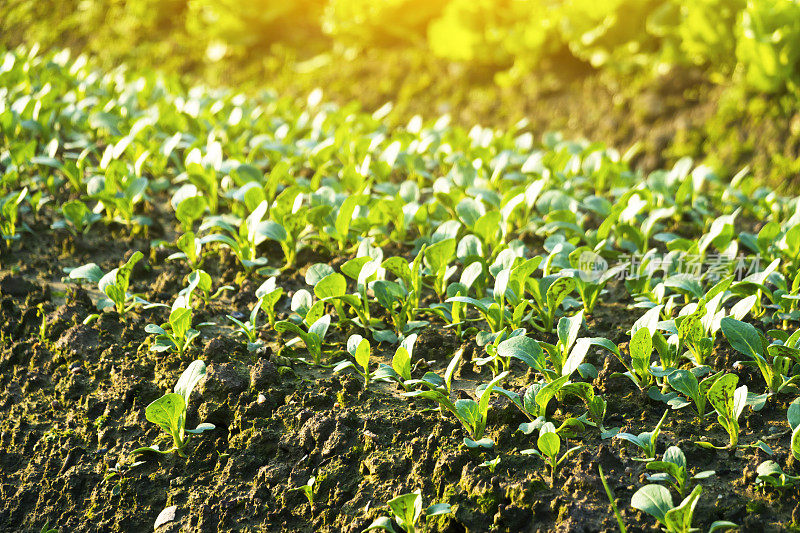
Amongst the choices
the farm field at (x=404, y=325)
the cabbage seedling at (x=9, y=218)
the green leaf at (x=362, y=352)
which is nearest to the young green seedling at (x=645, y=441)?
the farm field at (x=404, y=325)

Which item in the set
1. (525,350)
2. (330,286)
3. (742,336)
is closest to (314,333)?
(330,286)

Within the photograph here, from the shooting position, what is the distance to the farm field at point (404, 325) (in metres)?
1.80

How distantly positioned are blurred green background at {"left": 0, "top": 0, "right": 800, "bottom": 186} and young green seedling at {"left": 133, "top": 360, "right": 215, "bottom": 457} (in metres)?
3.38

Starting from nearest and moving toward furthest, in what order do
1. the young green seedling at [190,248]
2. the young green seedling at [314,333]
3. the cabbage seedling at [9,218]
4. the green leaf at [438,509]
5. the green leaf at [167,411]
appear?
1. the green leaf at [438,509]
2. the green leaf at [167,411]
3. the young green seedling at [314,333]
4. the young green seedling at [190,248]
5. the cabbage seedling at [9,218]

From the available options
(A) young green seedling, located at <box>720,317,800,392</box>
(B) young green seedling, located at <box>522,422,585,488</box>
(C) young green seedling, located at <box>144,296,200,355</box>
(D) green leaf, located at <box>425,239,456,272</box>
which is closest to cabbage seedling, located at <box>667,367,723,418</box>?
(A) young green seedling, located at <box>720,317,800,392</box>

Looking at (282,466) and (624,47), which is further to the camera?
(624,47)

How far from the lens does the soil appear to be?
1.73 meters

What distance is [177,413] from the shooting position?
190 cm

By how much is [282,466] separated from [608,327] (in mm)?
1174

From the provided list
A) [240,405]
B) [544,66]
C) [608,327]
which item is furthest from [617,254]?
[544,66]

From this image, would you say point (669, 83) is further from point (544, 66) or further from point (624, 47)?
point (544, 66)

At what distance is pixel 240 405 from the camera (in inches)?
82.4

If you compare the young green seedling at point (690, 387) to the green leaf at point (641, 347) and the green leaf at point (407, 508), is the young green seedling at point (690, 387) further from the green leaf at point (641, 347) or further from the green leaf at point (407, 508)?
the green leaf at point (407, 508)

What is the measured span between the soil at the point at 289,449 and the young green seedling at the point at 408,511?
0.07 metres
